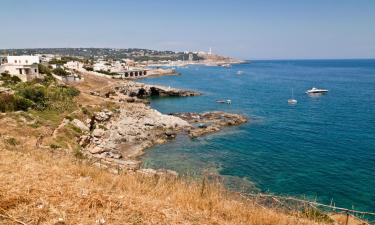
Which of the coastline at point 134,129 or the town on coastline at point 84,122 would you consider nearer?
the town on coastline at point 84,122

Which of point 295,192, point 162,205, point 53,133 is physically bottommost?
point 295,192

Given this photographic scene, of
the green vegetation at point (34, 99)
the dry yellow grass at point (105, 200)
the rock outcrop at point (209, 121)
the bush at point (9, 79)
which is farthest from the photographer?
the bush at point (9, 79)

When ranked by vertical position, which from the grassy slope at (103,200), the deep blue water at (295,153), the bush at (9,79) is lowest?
the deep blue water at (295,153)

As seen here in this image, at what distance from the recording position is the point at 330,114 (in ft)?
182

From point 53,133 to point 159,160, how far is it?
9.52 metres

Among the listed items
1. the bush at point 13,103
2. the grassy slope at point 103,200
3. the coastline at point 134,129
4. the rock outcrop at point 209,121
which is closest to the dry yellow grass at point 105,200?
the grassy slope at point 103,200

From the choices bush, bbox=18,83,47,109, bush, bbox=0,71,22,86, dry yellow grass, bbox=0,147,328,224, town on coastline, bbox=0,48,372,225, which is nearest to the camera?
dry yellow grass, bbox=0,147,328,224

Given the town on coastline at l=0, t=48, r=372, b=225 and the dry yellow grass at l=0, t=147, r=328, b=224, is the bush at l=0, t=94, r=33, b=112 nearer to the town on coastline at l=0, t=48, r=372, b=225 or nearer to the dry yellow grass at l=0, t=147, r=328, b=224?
the town on coastline at l=0, t=48, r=372, b=225

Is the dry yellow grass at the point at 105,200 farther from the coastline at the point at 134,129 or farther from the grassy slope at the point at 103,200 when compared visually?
the coastline at the point at 134,129

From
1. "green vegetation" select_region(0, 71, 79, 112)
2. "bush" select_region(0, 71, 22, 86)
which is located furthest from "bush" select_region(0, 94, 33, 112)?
"bush" select_region(0, 71, 22, 86)

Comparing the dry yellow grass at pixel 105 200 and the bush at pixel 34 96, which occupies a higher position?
the dry yellow grass at pixel 105 200

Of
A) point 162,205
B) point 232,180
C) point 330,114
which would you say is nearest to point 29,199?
point 162,205

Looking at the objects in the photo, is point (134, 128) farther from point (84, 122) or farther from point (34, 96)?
point (34, 96)

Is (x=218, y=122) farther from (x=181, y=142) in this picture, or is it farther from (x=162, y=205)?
(x=162, y=205)
